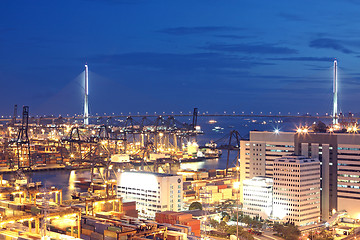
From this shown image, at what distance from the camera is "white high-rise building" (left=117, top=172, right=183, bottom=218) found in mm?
14453

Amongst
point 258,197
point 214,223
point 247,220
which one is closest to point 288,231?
point 247,220

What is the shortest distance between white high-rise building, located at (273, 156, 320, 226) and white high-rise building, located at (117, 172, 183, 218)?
2.51 meters

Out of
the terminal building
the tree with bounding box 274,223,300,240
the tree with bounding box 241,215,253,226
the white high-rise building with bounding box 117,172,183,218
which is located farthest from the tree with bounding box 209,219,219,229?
the terminal building

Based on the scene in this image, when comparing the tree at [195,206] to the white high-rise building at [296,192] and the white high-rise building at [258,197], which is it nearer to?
the white high-rise building at [258,197]

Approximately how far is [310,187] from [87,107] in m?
24.5

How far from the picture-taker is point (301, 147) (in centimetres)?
1583

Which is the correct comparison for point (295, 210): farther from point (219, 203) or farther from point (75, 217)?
point (75, 217)

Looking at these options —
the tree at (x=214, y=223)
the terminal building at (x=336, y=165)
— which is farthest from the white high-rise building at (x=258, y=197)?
the tree at (x=214, y=223)

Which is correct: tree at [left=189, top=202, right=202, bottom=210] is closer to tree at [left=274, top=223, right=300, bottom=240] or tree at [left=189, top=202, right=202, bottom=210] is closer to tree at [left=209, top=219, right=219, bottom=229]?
tree at [left=209, top=219, right=219, bottom=229]

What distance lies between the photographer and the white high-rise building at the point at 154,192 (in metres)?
14.5

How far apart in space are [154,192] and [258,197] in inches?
106

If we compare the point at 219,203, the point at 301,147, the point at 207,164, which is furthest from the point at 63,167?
the point at 301,147

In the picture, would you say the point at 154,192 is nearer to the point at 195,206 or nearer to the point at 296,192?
the point at 195,206

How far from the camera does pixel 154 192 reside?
1460 cm
